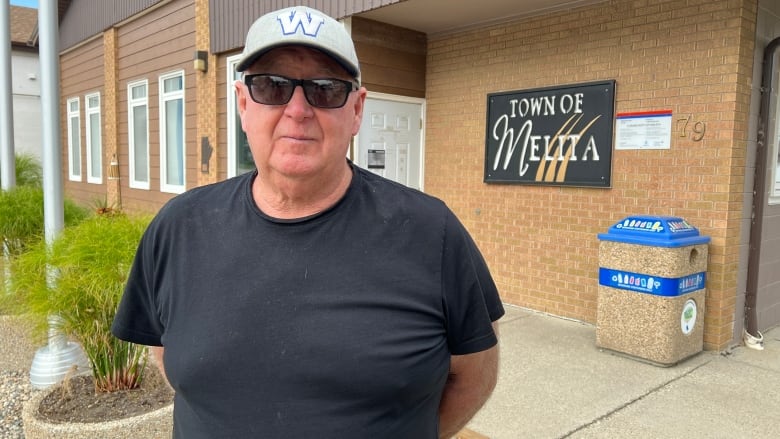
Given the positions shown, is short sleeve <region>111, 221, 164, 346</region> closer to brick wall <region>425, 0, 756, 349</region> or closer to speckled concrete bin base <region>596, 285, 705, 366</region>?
speckled concrete bin base <region>596, 285, 705, 366</region>

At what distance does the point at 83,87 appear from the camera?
1283 cm

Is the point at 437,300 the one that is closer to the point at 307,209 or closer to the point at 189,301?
the point at 307,209

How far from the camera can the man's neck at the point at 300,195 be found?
1422 mm

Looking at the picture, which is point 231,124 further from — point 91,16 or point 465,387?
point 465,387

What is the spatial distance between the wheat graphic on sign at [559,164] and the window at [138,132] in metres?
7.19

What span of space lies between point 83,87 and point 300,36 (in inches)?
525

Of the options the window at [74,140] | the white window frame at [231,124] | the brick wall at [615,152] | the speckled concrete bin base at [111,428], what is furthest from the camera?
the window at [74,140]

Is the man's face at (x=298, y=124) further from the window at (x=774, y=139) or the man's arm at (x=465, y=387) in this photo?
the window at (x=774, y=139)

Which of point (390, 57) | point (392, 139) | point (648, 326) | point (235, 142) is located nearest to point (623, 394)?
point (648, 326)

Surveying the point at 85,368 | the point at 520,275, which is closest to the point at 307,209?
the point at 85,368

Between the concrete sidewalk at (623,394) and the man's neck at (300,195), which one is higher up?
the man's neck at (300,195)

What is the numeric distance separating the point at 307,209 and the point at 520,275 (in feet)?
16.1

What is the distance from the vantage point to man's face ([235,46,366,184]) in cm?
140

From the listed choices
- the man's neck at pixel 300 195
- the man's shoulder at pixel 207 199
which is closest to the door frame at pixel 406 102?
the man's shoulder at pixel 207 199
